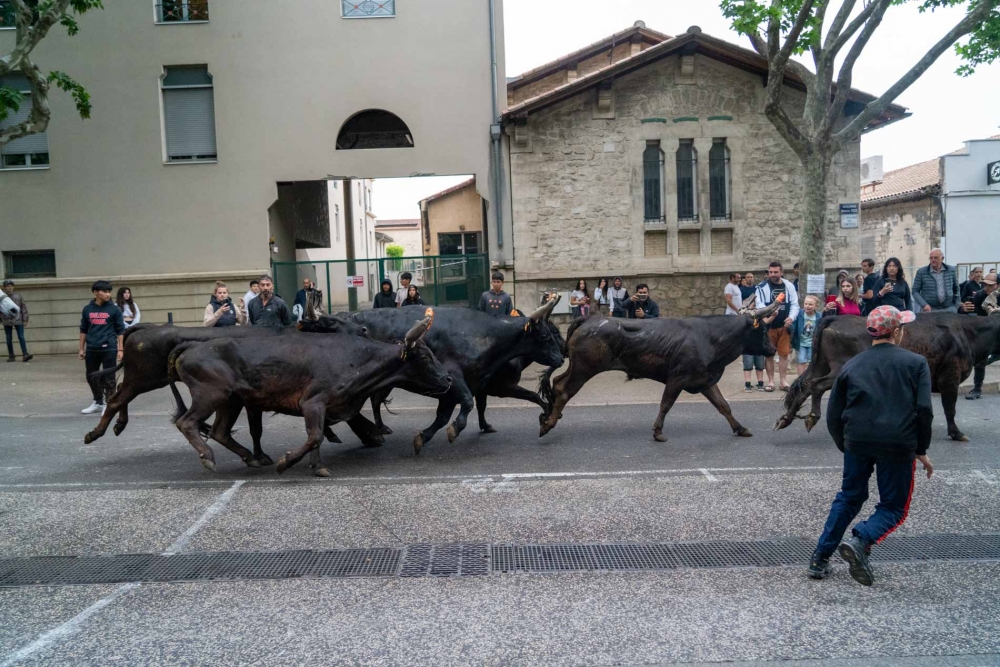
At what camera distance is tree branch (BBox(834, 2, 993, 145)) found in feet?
41.3

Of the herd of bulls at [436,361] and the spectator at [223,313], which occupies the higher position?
the spectator at [223,313]

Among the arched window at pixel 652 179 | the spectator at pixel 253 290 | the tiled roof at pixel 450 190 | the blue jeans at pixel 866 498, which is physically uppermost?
the tiled roof at pixel 450 190

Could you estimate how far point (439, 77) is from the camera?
60.0ft

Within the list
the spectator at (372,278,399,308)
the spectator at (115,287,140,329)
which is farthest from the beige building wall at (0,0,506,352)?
the spectator at (372,278,399,308)

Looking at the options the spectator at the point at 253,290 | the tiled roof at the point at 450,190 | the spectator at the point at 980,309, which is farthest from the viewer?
the tiled roof at the point at 450,190

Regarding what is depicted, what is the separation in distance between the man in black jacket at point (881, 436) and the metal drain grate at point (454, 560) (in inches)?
21.3

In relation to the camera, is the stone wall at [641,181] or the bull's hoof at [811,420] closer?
the bull's hoof at [811,420]

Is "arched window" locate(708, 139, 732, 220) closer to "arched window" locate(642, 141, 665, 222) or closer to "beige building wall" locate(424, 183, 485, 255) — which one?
"arched window" locate(642, 141, 665, 222)

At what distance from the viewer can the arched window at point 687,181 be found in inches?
735

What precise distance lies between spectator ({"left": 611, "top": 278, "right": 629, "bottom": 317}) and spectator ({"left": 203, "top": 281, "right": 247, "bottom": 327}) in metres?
7.62

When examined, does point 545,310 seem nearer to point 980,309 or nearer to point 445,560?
point 445,560

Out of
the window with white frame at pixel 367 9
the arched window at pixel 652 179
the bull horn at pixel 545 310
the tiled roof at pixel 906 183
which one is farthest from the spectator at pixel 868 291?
the tiled roof at pixel 906 183

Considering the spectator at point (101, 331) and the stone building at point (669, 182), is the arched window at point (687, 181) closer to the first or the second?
the stone building at point (669, 182)

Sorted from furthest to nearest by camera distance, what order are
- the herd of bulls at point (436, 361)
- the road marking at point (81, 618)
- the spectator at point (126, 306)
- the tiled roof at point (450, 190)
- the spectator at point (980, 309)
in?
the tiled roof at point (450, 190), the spectator at point (126, 306), the spectator at point (980, 309), the herd of bulls at point (436, 361), the road marking at point (81, 618)
